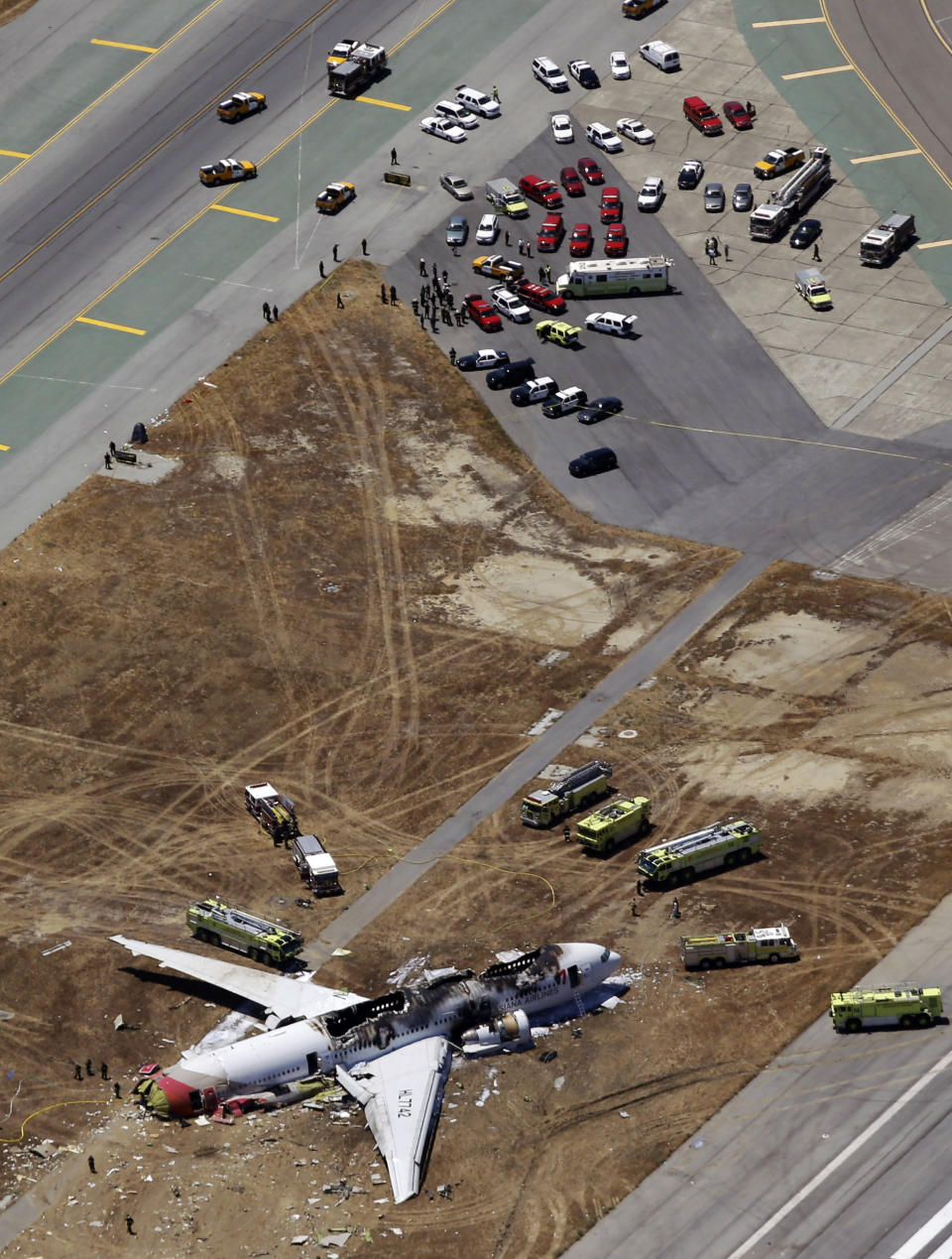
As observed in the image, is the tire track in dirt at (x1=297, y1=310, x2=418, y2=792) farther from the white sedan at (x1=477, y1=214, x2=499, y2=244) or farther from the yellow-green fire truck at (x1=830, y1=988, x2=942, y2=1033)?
the yellow-green fire truck at (x1=830, y1=988, x2=942, y2=1033)

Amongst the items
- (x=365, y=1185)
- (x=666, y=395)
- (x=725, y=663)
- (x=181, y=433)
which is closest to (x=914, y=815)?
(x=725, y=663)

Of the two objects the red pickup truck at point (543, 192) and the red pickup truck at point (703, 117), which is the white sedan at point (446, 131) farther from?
the red pickup truck at point (703, 117)

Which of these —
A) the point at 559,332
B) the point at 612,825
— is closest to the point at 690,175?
the point at 559,332

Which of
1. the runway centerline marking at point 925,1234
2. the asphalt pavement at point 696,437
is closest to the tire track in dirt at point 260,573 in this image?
the asphalt pavement at point 696,437

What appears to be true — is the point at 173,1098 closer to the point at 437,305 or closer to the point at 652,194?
the point at 437,305

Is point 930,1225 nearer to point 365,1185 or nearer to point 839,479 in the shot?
point 365,1185

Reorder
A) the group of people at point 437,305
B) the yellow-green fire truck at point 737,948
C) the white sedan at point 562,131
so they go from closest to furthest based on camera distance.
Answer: the yellow-green fire truck at point 737,948, the group of people at point 437,305, the white sedan at point 562,131
